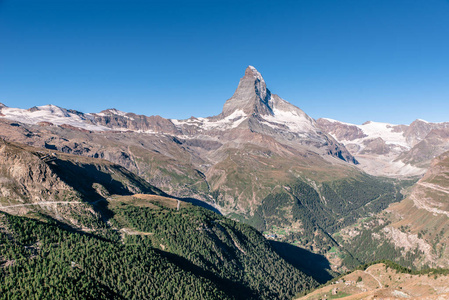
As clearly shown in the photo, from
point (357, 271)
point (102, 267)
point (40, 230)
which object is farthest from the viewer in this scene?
point (357, 271)

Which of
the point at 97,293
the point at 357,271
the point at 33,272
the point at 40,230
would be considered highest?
the point at 40,230

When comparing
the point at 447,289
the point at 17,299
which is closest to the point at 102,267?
the point at 17,299

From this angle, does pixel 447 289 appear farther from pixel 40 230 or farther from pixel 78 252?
pixel 40 230

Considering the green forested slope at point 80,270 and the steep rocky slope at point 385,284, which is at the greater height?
the green forested slope at point 80,270

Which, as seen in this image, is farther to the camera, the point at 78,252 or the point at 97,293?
the point at 78,252

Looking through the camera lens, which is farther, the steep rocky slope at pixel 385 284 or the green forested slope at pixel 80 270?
the green forested slope at pixel 80 270

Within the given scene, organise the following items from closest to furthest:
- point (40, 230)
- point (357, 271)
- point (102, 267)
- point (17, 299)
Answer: point (17, 299), point (102, 267), point (40, 230), point (357, 271)

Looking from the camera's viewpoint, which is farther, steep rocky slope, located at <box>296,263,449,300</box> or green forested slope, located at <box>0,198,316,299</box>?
green forested slope, located at <box>0,198,316,299</box>

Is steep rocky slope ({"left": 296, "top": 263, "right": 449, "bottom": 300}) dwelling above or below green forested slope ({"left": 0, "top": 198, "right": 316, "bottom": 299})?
below

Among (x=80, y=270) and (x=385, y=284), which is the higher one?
(x=80, y=270)

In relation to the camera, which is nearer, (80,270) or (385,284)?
(80,270)

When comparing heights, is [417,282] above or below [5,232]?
below
